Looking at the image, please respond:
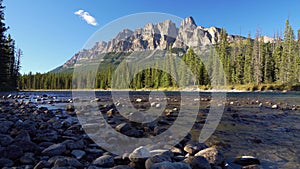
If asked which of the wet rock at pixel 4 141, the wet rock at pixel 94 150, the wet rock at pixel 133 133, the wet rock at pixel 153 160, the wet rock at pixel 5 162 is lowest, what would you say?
the wet rock at pixel 94 150

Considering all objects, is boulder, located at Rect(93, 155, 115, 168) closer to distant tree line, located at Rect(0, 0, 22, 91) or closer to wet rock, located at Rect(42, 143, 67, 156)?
wet rock, located at Rect(42, 143, 67, 156)

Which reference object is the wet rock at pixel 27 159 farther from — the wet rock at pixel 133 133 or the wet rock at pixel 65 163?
the wet rock at pixel 133 133

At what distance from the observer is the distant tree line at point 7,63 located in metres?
24.2

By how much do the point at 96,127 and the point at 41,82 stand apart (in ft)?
306

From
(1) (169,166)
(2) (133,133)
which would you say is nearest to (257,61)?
(2) (133,133)

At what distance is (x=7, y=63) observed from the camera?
3438 centimetres

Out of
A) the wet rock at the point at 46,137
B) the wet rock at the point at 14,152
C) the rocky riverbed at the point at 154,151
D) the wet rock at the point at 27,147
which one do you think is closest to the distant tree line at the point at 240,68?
the wet rock at the point at 46,137

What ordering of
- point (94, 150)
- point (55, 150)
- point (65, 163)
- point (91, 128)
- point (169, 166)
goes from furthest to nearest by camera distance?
point (91, 128) → point (94, 150) → point (55, 150) → point (65, 163) → point (169, 166)

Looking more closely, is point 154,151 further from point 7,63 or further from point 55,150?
point 7,63

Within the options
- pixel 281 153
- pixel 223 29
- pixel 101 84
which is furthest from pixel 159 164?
pixel 101 84

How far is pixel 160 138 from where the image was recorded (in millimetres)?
6234

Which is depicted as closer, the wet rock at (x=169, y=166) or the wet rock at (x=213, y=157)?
the wet rock at (x=169, y=166)

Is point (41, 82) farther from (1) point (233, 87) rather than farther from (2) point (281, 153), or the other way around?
(2) point (281, 153)

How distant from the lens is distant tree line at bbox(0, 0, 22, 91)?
2423 cm
